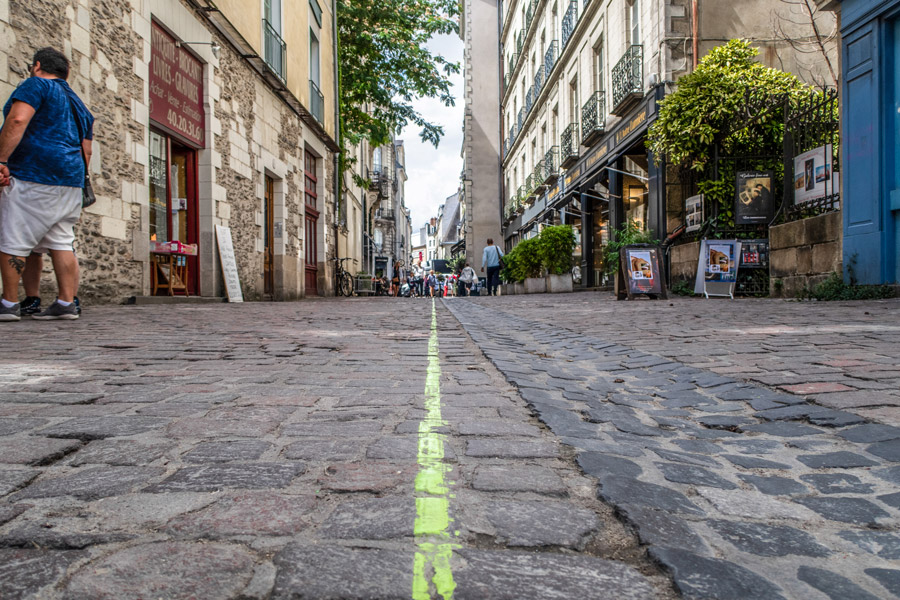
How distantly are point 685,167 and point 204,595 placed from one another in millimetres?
13443

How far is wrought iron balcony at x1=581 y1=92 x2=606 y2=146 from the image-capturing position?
17.5 meters

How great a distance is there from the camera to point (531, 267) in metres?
19.6

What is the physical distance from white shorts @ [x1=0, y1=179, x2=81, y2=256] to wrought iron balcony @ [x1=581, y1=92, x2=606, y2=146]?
14.1 m

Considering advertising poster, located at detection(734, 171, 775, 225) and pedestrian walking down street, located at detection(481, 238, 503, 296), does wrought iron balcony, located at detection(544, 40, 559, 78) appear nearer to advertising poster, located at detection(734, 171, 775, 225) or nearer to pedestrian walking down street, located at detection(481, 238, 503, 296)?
pedestrian walking down street, located at detection(481, 238, 503, 296)

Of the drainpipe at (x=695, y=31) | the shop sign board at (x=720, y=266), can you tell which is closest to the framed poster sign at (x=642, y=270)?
the shop sign board at (x=720, y=266)

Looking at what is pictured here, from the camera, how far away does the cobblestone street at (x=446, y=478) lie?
3.68 ft

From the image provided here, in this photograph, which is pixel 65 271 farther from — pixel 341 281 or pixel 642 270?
pixel 341 281

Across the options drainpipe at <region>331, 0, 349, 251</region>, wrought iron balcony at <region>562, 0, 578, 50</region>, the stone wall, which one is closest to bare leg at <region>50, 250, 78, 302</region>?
the stone wall

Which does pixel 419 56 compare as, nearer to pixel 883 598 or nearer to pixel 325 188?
pixel 325 188

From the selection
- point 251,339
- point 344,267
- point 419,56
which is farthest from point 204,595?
point 344,267

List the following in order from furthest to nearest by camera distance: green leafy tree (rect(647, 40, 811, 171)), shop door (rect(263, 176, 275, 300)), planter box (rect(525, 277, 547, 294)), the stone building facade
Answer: planter box (rect(525, 277, 547, 294))
shop door (rect(263, 176, 275, 300))
green leafy tree (rect(647, 40, 811, 171))
the stone building facade

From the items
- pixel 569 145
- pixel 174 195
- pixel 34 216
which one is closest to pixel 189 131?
pixel 174 195

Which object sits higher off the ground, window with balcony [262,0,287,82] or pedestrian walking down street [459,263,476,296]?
window with balcony [262,0,287,82]

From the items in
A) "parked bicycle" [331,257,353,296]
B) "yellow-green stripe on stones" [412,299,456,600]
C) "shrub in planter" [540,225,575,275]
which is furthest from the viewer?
"parked bicycle" [331,257,353,296]
